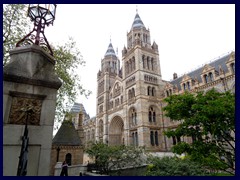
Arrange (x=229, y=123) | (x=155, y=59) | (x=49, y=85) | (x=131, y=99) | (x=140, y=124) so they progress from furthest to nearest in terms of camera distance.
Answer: (x=155, y=59) < (x=131, y=99) < (x=140, y=124) < (x=229, y=123) < (x=49, y=85)

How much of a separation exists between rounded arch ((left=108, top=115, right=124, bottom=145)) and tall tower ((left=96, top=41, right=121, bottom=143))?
1.65 meters

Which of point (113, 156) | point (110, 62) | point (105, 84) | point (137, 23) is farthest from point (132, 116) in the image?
point (110, 62)

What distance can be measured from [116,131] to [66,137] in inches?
800

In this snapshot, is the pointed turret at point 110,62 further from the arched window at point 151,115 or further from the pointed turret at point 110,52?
the arched window at point 151,115

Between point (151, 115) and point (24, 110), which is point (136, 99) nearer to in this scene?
point (151, 115)

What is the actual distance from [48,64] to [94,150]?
9931 mm

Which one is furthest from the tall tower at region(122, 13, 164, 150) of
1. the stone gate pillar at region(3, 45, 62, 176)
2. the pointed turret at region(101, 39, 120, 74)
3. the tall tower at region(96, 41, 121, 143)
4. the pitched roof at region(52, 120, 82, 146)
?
the stone gate pillar at region(3, 45, 62, 176)

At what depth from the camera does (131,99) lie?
1326 inches

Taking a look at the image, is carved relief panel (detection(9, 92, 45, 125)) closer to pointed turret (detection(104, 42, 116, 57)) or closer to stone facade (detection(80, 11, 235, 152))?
stone facade (detection(80, 11, 235, 152))

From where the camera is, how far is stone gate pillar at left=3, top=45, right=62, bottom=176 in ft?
14.0

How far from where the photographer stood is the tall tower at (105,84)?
42.7 m

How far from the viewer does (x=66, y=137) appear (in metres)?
20.3

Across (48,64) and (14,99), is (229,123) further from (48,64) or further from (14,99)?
(14,99)
